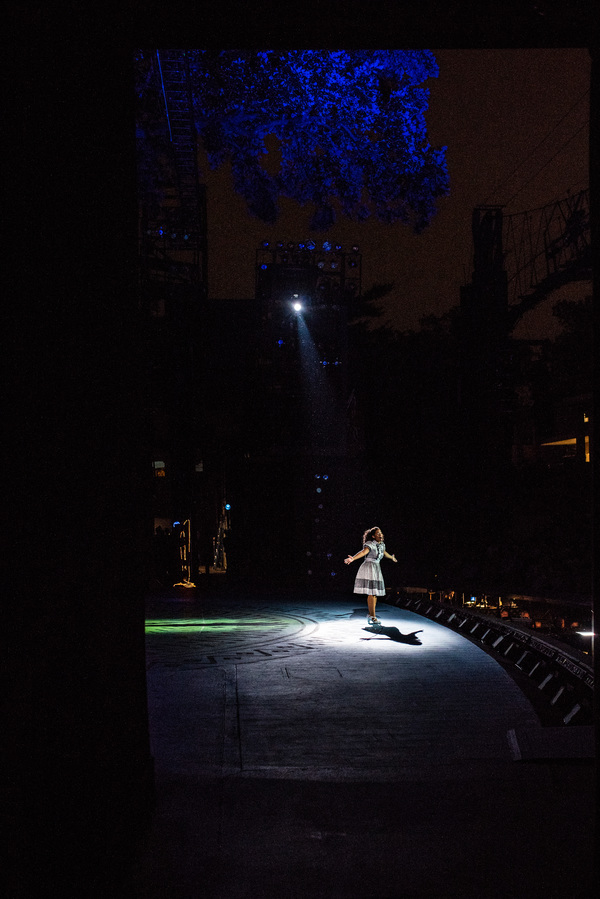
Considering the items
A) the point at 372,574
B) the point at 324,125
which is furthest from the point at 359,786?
the point at 372,574

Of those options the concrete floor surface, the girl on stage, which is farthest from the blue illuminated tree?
the girl on stage

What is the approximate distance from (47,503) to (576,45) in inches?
153

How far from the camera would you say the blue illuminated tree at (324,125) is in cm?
716

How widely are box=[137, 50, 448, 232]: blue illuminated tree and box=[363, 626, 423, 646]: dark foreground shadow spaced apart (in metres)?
6.52

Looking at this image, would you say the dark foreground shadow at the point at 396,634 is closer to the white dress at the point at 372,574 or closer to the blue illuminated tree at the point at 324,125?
the white dress at the point at 372,574

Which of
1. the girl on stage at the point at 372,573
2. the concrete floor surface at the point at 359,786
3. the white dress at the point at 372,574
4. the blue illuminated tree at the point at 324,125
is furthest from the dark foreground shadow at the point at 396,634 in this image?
the blue illuminated tree at the point at 324,125

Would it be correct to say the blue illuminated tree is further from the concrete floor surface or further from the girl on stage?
the girl on stage

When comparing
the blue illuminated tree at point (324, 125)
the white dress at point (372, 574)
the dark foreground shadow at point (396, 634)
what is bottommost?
the dark foreground shadow at point (396, 634)

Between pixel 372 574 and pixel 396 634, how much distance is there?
1.19 m

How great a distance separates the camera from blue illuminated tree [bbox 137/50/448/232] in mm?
7164

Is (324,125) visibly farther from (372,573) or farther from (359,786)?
(372,573)

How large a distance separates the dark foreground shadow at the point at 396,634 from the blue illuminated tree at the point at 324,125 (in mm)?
6519

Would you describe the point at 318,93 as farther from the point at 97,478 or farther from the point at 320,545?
the point at 320,545

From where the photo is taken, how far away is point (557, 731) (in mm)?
5887
